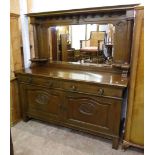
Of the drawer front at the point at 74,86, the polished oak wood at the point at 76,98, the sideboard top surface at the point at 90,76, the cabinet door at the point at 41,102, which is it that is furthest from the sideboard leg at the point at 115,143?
the cabinet door at the point at 41,102

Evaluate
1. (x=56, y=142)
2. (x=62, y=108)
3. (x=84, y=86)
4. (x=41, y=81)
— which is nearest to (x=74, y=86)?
(x=84, y=86)

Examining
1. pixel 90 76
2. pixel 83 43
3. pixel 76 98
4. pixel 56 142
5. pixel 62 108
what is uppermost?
pixel 83 43

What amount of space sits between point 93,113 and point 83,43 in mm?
965

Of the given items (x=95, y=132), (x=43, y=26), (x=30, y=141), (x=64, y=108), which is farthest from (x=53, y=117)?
(x=43, y=26)

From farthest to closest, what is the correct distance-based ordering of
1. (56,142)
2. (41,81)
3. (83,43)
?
1. (83,43)
2. (41,81)
3. (56,142)

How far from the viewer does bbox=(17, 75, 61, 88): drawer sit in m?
2.06

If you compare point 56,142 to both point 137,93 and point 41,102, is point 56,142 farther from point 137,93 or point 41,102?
point 137,93

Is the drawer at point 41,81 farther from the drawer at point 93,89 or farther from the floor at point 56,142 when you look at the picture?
the floor at point 56,142

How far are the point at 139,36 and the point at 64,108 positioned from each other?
4.03 ft

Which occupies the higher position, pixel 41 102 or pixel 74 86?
pixel 74 86

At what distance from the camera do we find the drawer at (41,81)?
6.77 feet

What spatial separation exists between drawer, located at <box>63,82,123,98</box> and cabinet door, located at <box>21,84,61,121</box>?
21cm

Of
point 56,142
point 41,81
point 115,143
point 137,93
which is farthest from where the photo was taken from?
point 41,81

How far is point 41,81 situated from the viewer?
7.10ft
